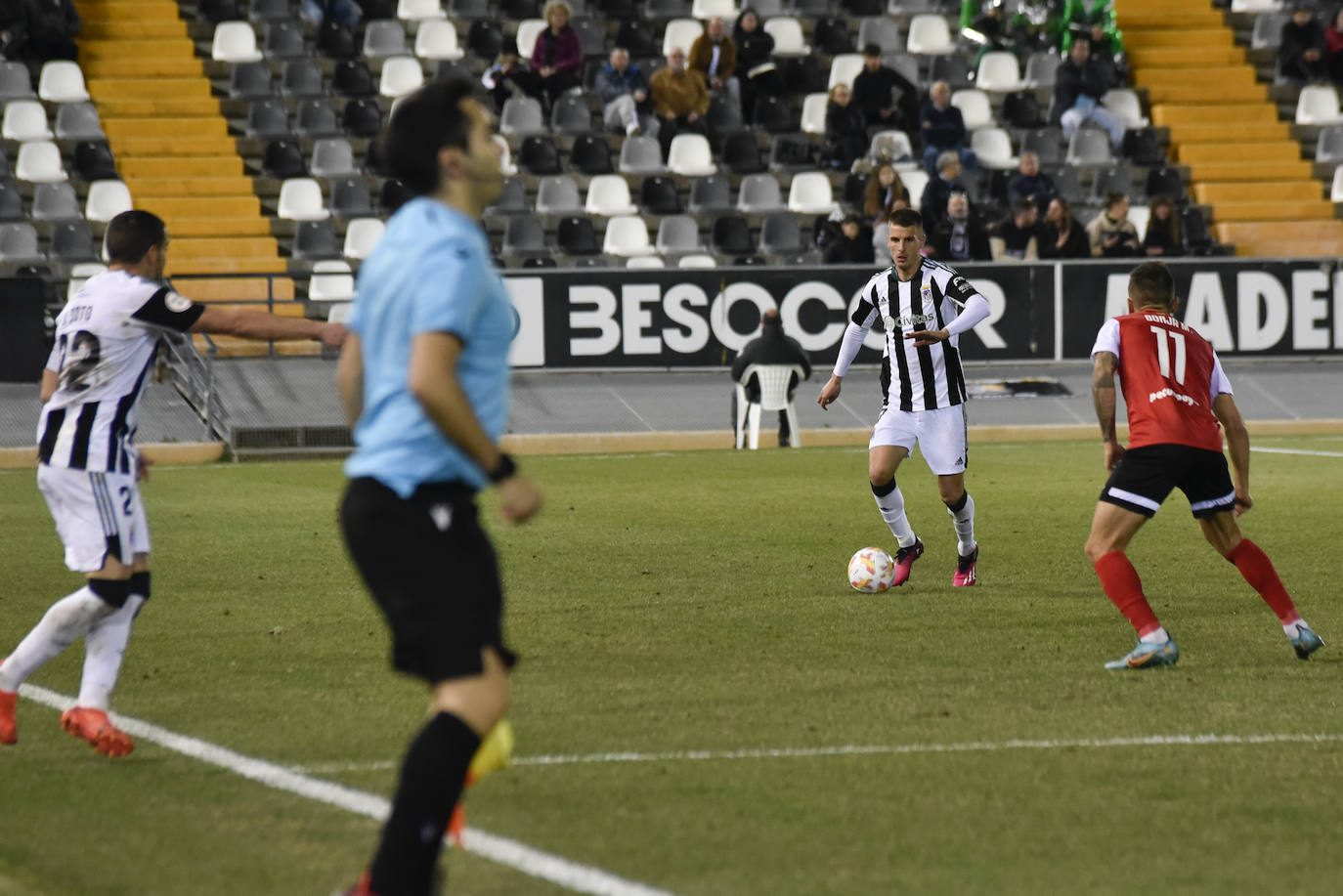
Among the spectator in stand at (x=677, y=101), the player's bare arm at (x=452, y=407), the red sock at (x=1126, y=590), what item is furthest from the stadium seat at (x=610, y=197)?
the player's bare arm at (x=452, y=407)

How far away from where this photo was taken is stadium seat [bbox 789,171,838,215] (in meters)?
24.4

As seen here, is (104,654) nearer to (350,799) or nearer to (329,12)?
(350,799)

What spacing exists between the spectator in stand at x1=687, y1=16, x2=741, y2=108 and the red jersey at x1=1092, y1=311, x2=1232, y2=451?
726 inches

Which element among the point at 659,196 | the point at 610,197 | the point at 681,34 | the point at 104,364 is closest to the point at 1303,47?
the point at 681,34

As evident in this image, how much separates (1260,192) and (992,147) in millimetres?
4128

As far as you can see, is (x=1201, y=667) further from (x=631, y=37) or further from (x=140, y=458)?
(x=631, y=37)

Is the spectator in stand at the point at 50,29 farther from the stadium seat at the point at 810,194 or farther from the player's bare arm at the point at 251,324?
the player's bare arm at the point at 251,324

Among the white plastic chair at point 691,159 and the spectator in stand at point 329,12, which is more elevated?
the spectator in stand at point 329,12

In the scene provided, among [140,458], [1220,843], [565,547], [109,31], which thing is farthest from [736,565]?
[109,31]

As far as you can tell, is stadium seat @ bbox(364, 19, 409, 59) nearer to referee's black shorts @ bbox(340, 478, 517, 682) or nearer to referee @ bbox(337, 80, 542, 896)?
referee @ bbox(337, 80, 542, 896)

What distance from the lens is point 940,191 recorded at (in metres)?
22.7

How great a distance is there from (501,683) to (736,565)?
7224 millimetres

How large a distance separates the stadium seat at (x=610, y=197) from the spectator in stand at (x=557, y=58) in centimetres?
178

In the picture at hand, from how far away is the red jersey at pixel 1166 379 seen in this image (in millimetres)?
7492
